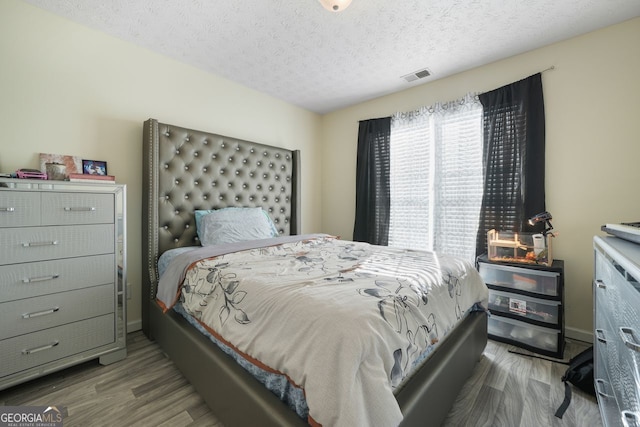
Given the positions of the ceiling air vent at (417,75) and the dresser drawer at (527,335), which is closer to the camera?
the dresser drawer at (527,335)

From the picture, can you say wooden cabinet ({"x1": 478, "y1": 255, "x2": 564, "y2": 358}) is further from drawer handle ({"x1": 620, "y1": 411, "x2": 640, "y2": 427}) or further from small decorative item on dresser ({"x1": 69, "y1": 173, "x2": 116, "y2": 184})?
small decorative item on dresser ({"x1": 69, "y1": 173, "x2": 116, "y2": 184})

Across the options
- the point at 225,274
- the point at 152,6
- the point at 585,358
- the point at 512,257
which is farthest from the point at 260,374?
the point at 152,6

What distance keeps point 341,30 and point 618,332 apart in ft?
7.44

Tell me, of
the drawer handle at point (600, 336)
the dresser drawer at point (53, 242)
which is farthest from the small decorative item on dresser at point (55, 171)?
the drawer handle at point (600, 336)

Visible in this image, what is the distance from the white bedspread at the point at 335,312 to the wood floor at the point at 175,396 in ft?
1.47

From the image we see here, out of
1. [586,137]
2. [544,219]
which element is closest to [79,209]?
[544,219]

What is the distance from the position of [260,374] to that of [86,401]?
113 centimetres

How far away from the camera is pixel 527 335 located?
2.00m

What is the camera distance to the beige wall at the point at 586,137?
1.92m

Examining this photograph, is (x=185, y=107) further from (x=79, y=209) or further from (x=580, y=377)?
(x=580, y=377)

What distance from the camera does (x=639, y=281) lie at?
70 cm

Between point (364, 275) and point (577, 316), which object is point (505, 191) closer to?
point (577, 316)

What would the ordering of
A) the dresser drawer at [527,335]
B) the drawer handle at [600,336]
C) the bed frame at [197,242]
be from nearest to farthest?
1. the bed frame at [197,242]
2. the drawer handle at [600,336]
3. the dresser drawer at [527,335]

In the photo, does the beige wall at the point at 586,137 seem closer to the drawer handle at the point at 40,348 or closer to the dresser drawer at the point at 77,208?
the dresser drawer at the point at 77,208
